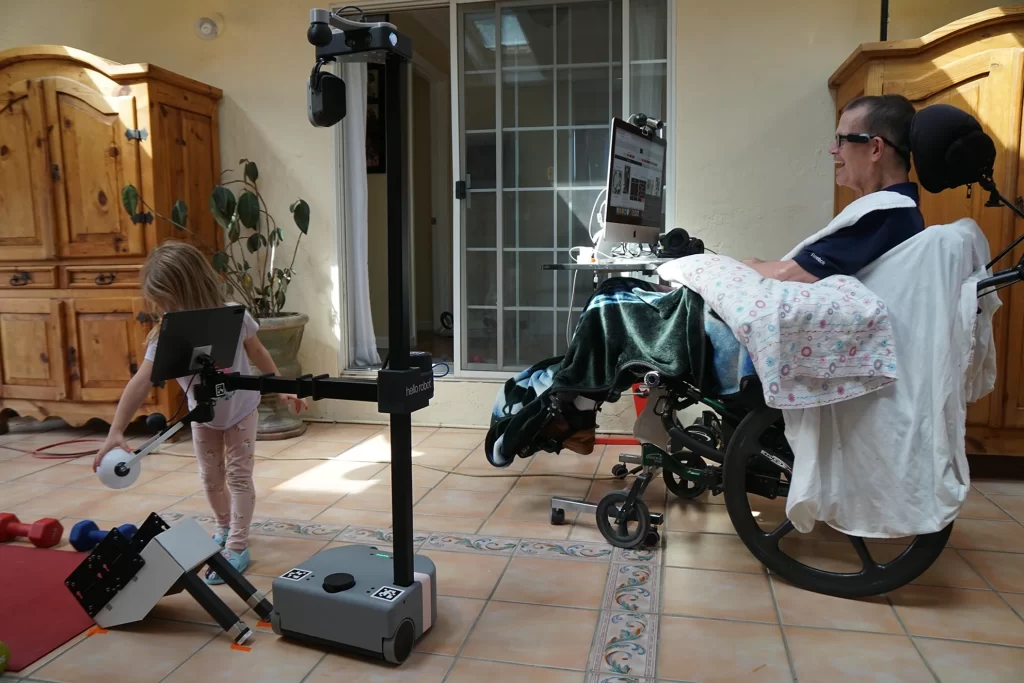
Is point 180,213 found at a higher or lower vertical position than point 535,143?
lower

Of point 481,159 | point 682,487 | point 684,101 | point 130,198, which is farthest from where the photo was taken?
point 481,159

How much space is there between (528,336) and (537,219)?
602 mm

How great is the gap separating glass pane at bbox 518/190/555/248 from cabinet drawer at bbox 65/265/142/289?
1843mm

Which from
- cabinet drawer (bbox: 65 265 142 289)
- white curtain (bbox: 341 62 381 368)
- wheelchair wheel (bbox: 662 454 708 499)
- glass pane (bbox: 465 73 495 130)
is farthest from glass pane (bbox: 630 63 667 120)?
cabinet drawer (bbox: 65 265 142 289)

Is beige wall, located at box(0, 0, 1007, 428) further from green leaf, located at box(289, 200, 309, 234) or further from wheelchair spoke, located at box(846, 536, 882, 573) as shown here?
wheelchair spoke, located at box(846, 536, 882, 573)

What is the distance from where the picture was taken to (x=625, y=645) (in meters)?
1.65

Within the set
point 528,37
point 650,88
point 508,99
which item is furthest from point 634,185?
point 528,37

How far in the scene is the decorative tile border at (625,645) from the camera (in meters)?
1.55

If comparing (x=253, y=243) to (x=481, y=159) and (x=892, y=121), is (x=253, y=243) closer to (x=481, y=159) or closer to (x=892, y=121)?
(x=481, y=159)

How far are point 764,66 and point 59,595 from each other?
330cm

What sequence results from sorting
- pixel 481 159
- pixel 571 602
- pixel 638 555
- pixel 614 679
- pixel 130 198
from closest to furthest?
pixel 614 679, pixel 571 602, pixel 638 555, pixel 130 198, pixel 481 159

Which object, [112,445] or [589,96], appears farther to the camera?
[589,96]

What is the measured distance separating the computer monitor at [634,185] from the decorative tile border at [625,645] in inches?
61.0

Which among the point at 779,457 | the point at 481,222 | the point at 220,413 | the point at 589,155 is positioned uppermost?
Result: the point at 589,155
